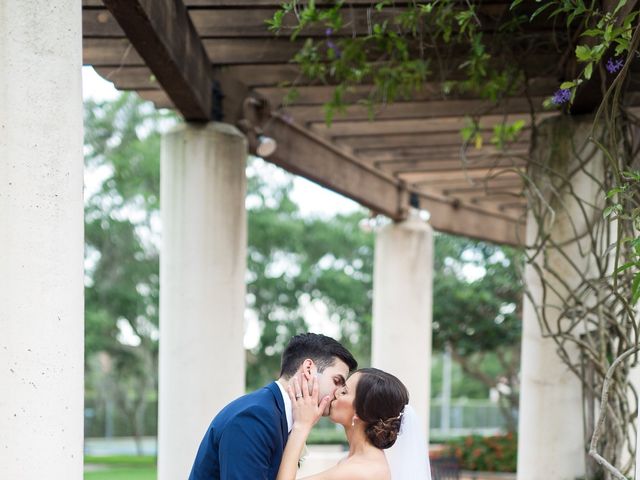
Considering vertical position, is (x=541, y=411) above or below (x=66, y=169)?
below

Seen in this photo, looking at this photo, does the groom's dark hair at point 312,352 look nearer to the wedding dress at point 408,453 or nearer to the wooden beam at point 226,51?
the wedding dress at point 408,453

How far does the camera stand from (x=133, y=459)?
24297mm

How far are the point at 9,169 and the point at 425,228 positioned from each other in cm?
908

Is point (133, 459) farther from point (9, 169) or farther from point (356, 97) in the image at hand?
point (9, 169)

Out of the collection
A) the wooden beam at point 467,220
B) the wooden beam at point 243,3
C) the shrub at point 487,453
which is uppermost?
the wooden beam at point 243,3

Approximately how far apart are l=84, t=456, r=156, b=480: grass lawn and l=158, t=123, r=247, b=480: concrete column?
1117cm

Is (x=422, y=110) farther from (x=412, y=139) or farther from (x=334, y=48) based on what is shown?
(x=334, y=48)

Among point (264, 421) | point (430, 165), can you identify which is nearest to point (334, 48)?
point (264, 421)

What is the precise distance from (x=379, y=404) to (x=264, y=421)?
60cm

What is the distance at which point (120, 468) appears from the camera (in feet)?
70.9

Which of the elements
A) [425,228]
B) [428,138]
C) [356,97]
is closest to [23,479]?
[356,97]

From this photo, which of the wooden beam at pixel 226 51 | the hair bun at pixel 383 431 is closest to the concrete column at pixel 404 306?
the wooden beam at pixel 226 51

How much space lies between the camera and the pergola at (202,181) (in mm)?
3396

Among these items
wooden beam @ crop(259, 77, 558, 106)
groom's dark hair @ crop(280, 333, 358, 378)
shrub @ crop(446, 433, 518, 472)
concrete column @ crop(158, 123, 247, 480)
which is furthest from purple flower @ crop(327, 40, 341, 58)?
shrub @ crop(446, 433, 518, 472)
